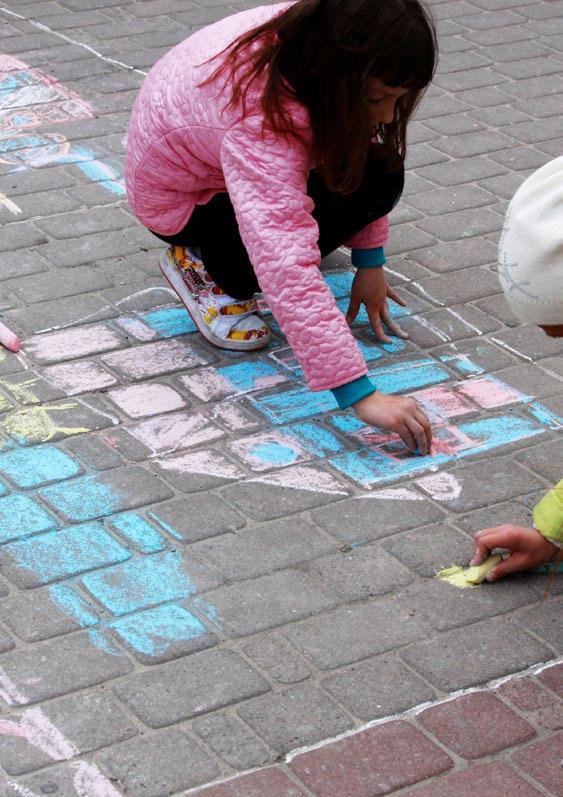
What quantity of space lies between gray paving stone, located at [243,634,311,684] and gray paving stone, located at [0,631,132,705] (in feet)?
0.78

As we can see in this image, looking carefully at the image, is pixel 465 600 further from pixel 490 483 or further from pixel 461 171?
pixel 461 171

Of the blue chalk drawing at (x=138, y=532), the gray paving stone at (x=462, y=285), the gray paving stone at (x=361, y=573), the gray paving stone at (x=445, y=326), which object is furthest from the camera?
the gray paving stone at (x=462, y=285)

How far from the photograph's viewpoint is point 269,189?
2.98 meters

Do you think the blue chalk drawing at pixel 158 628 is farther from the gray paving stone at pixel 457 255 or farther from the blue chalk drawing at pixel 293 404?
the gray paving stone at pixel 457 255

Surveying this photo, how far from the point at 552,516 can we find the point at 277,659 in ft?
2.06

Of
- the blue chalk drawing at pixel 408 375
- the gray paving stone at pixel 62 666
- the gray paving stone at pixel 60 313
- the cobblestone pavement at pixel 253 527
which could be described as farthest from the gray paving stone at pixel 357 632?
the gray paving stone at pixel 60 313

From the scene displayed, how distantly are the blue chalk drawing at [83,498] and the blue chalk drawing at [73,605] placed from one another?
0.24m

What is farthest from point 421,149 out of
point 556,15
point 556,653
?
point 556,653

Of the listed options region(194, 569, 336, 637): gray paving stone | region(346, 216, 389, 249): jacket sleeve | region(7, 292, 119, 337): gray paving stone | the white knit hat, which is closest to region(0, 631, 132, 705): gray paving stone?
region(194, 569, 336, 637): gray paving stone

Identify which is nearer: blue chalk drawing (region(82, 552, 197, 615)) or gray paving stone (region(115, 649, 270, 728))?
gray paving stone (region(115, 649, 270, 728))

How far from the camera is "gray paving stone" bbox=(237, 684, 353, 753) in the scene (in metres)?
2.24

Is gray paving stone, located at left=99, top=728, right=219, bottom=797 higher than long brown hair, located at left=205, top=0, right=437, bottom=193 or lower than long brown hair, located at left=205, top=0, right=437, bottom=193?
lower

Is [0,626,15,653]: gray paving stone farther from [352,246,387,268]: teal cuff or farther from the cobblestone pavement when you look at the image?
[352,246,387,268]: teal cuff

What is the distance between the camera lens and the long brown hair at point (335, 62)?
9.27 feet
